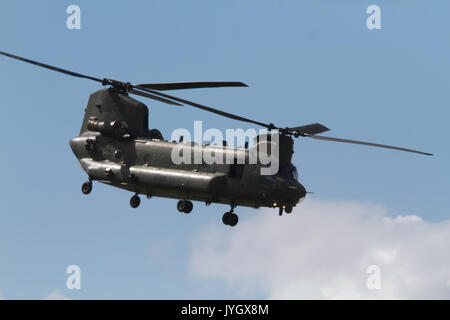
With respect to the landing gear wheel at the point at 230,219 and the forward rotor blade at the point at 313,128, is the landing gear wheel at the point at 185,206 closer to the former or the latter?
the landing gear wheel at the point at 230,219

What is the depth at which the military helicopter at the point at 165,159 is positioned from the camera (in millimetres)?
49031

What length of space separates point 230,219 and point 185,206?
2.64 metres

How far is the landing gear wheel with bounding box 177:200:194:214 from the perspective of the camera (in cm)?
5109

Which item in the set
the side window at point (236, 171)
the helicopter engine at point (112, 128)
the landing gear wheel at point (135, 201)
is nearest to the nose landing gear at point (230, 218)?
the side window at point (236, 171)

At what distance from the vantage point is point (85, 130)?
2221 inches

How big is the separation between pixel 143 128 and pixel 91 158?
11.4 ft

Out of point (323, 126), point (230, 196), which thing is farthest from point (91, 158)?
point (323, 126)

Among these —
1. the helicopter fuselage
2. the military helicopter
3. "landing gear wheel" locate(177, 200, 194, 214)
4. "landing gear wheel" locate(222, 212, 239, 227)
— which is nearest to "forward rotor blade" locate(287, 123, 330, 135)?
the military helicopter

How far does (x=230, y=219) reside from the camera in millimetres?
50281

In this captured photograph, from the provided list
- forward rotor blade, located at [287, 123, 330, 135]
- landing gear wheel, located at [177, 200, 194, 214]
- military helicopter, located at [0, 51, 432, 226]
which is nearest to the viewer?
military helicopter, located at [0, 51, 432, 226]

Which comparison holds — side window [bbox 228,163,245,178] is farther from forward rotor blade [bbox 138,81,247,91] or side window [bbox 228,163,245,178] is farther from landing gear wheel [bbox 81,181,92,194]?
landing gear wheel [bbox 81,181,92,194]

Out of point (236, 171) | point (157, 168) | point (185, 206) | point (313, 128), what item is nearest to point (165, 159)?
point (157, 168)

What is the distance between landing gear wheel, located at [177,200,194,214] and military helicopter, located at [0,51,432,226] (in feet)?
0.18
